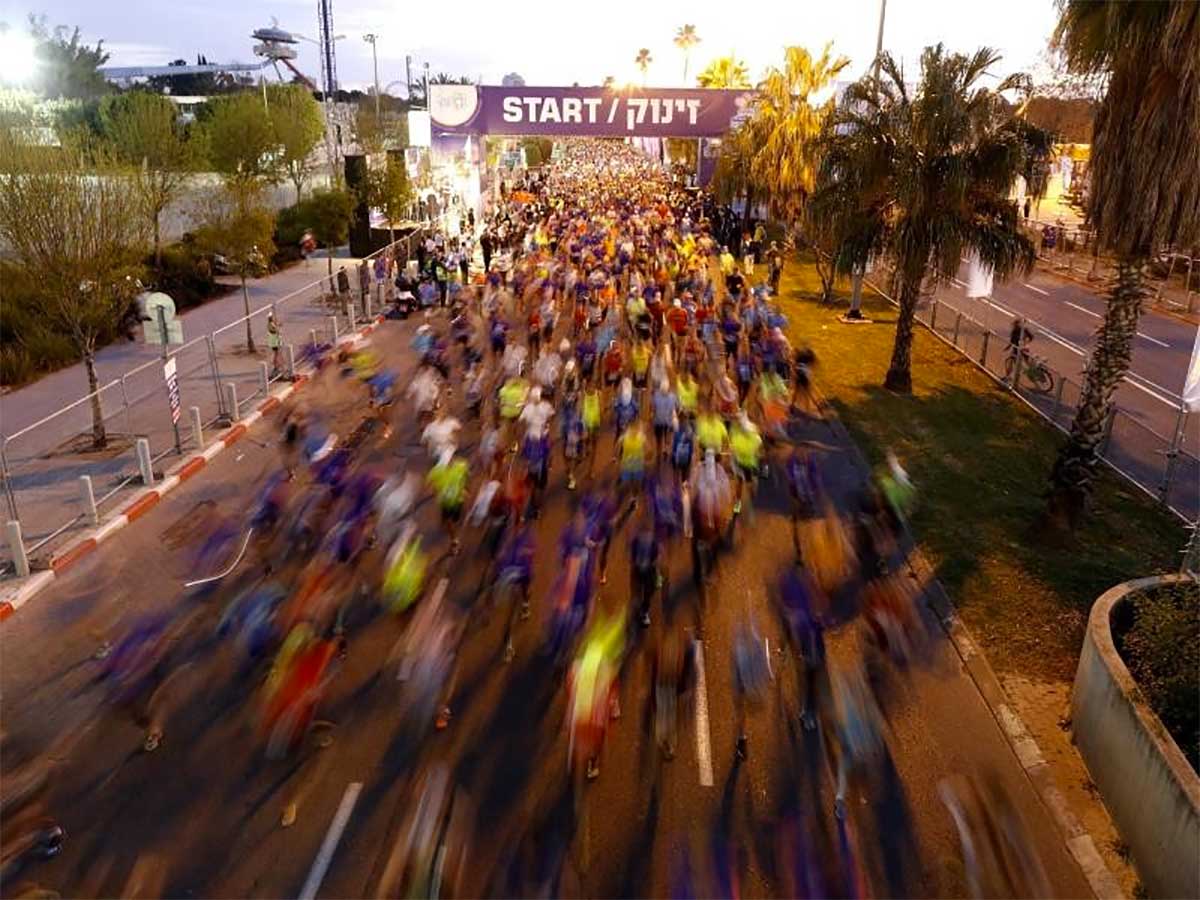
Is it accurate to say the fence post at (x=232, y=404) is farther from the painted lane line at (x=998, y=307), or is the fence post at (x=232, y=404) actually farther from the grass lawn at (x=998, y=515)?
the painted lane line at (x=998, y=307)

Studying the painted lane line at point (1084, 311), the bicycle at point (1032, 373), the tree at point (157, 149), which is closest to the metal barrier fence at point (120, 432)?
the tree at point (157, 149)

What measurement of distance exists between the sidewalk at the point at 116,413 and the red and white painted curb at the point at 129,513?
1.06 ft

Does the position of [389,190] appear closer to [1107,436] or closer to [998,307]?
[998,307]

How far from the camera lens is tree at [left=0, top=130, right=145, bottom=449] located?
13430mm

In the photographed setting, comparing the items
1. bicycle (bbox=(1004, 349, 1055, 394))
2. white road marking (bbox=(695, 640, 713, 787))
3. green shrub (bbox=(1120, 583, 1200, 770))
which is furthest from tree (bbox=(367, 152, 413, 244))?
green shrub (bbox=(1120, 583, 1200, 770))

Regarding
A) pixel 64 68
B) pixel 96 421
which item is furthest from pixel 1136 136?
pixel 64 68

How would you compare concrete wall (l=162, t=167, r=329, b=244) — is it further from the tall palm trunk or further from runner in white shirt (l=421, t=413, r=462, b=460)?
the tall palm trunk

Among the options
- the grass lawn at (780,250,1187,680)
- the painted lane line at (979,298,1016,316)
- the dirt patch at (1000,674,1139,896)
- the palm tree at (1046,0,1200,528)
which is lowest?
the dirt patch at (1000,674,1139,896)

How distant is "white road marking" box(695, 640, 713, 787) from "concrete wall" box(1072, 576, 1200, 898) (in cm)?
334

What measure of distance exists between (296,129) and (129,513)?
3267 cm

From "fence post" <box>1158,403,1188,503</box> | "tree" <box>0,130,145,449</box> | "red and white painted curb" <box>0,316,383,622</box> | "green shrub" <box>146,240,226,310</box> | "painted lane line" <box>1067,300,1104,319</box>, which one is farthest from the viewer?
"painted lane line" <box>1067,300,1104,319</box>

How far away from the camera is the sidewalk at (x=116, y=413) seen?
1295 centimetres

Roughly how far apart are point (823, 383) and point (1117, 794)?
13.7m

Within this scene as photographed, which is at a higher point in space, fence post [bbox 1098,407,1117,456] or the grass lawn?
fence post [bbox 1098,407,1117,456]
